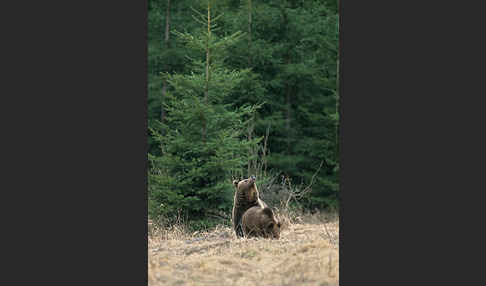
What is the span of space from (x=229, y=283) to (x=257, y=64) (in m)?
11.3

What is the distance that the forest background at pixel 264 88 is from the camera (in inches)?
465

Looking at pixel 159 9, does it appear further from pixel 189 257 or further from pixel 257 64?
pixel 189 257

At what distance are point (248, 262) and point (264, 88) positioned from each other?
9.72 metres

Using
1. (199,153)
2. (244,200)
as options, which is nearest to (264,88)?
(199,153)

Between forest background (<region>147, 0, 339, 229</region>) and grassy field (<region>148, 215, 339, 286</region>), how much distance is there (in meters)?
3.77

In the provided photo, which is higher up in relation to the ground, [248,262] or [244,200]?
[244,200]

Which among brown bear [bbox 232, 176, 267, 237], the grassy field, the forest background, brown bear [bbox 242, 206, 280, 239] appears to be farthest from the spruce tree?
the grassy field

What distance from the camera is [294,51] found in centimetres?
1767

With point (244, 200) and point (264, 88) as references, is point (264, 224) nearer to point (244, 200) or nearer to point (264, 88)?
point (244, 200)

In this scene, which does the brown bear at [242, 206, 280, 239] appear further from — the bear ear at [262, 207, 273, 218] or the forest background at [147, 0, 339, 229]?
the forest background at [147, 0, 339, 229]

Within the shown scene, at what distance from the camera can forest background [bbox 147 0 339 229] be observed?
38.8ft

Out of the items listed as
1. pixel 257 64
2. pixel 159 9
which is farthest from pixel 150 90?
pixel 257 64

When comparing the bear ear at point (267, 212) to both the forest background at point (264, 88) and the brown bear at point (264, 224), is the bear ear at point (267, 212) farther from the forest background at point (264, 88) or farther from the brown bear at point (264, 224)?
the forest background at point (264, 88)

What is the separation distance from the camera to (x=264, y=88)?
16094 mm
